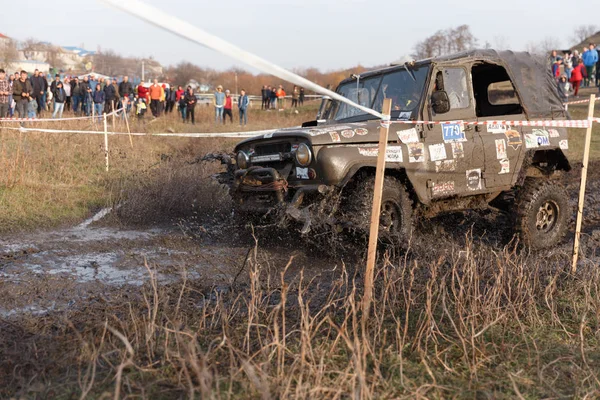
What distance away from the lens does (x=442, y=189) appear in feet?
21.6

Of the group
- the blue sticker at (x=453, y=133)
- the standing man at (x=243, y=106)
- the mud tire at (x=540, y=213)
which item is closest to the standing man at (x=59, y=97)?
the standing man at (x=243, y=106)

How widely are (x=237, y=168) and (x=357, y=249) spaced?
1.60 meters

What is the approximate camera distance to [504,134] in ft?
23.1

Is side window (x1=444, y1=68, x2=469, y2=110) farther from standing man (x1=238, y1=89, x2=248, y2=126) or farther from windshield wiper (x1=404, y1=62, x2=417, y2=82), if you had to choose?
standing man (x1=238, y1=89, x2=248, y2=126)

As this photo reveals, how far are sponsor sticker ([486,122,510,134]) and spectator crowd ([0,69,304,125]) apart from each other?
1095 cm

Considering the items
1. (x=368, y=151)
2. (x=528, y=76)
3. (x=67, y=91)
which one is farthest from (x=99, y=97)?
(x=368, y=151)

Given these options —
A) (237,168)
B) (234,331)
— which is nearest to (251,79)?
Result: (237,168)

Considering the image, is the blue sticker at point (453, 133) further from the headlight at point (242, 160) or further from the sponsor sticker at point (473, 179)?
the headlight at point (242, 160)

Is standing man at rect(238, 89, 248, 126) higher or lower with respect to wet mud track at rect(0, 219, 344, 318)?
higher

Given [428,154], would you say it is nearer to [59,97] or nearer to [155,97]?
[59,97]

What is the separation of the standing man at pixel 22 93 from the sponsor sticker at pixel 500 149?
12.8 m

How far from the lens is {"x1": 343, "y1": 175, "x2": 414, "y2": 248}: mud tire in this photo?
5938mm

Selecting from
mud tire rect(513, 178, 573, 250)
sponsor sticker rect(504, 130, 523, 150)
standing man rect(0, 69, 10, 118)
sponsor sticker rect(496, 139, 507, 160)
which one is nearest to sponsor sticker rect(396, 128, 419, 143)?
sponsor sticker rect(496, 139, 507, 160)

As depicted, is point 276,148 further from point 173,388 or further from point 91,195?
point 91,195
